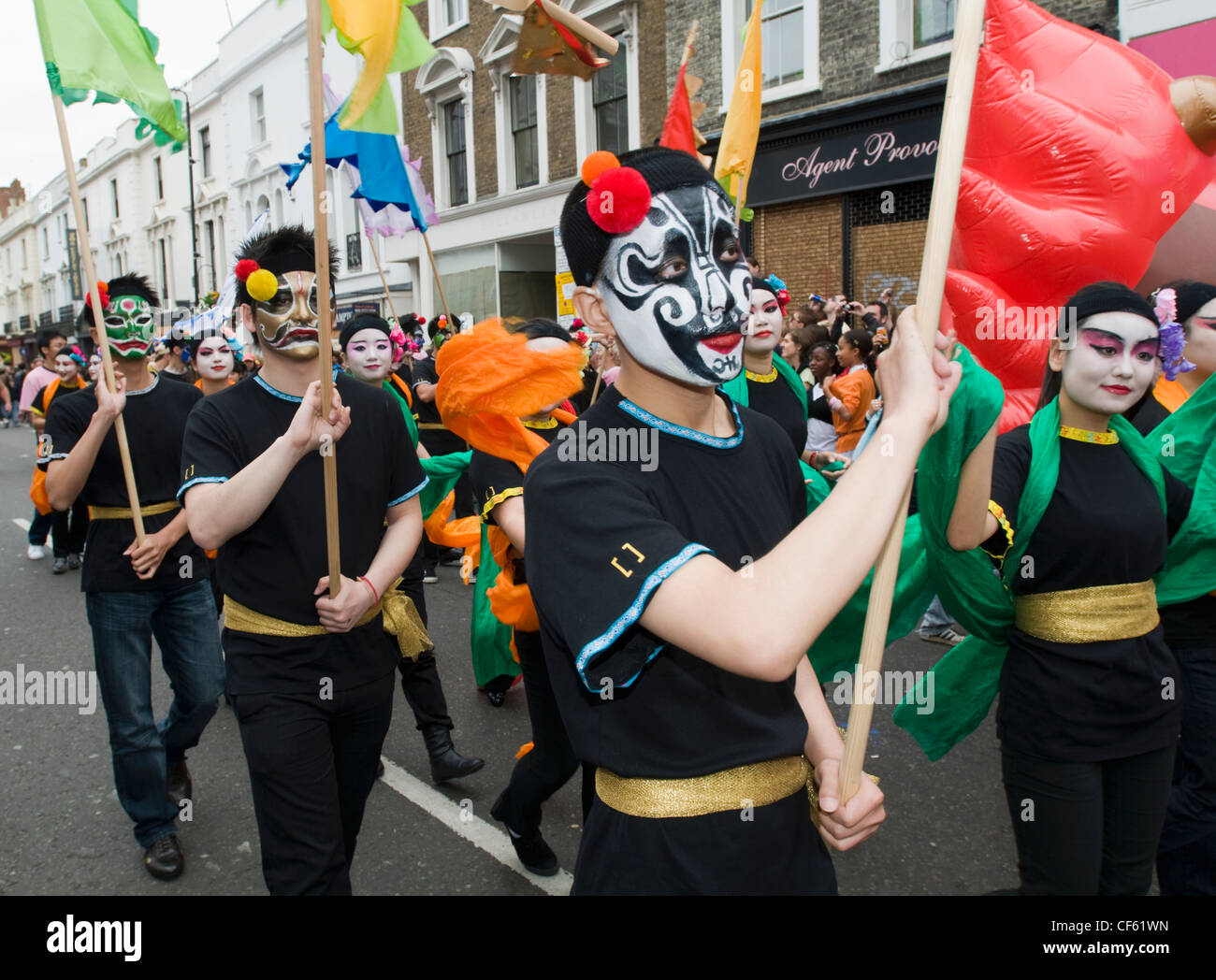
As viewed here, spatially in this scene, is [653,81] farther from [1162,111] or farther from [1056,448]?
[1056,448]

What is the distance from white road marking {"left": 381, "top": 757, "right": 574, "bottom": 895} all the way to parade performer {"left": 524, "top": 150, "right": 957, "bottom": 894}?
6.24 feet


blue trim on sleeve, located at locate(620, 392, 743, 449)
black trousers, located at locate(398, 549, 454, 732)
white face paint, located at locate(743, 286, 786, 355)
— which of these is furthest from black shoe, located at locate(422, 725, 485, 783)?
blue trim on sleeve, located at locate(620, 392, 743, 449)

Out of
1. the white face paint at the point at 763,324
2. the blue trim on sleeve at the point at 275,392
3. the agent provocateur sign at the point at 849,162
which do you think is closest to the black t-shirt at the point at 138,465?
the blue trim on sleeve at the point at 275,392

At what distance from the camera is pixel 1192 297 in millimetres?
3496

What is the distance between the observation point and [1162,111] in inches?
182

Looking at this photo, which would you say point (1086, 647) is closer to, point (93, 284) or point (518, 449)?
point (518, 449)

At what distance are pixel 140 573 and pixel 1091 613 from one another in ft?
10.4

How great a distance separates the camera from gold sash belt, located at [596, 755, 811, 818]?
1562 mm

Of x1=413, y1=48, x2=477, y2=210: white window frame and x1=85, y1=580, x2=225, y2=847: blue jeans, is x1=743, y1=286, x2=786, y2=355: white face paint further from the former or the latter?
x1=413, y1=48, x2=477, y2=210: white window frame

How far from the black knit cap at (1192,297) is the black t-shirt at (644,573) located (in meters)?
2.59

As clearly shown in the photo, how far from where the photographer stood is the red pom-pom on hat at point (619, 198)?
1554mm

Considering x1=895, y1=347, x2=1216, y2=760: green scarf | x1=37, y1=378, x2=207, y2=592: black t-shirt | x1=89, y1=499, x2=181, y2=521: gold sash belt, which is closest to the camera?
x1=895, y1=347, x2=1216, y2=760: green scarf

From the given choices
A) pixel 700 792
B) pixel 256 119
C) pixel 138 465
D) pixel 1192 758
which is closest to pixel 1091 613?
pixel 1192 758

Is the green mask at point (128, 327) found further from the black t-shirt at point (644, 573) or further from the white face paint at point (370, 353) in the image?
the black t-shirt at point (644, 573)
